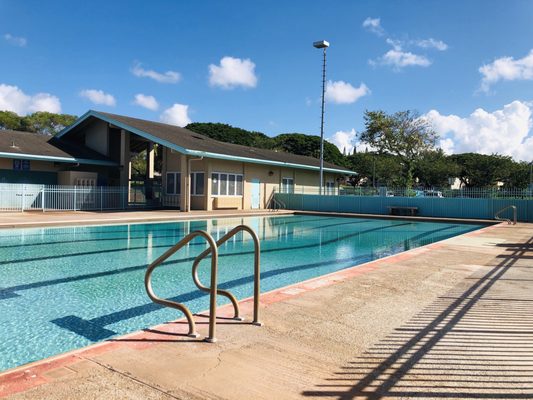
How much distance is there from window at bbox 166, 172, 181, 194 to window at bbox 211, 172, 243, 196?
2337 millimetres

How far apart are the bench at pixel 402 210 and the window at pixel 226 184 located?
9.30 meters

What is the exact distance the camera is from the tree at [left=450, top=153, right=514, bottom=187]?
51.7m

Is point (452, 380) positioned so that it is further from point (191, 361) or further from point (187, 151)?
point (187, 151)

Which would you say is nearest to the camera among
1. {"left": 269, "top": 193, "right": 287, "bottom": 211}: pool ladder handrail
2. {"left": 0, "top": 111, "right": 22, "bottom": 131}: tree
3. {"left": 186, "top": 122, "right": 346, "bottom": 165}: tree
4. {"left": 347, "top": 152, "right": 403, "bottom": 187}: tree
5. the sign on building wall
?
the sign on building wall

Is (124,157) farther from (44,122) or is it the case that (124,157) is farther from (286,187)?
(44,122)

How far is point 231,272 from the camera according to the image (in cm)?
879

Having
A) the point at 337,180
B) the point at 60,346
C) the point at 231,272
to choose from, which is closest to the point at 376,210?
the point at 337,180

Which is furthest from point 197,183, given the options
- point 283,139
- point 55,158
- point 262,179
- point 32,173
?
point 283,139

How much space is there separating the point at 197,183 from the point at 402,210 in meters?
12.2

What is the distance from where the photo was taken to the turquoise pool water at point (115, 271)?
16.9 feet

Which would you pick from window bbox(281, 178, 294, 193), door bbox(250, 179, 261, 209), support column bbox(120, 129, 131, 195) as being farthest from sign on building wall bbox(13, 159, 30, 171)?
window bbox(281, 178, 294, 193)

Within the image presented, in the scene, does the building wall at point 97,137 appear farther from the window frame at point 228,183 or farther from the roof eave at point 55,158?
the window frame at point 228,183

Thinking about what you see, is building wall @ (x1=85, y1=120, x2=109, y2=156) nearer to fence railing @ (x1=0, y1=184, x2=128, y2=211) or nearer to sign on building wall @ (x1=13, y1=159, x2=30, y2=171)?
fence railing @ (x1=0, y1=184, x2=128, y2=211)

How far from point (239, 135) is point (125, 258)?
62.1m
